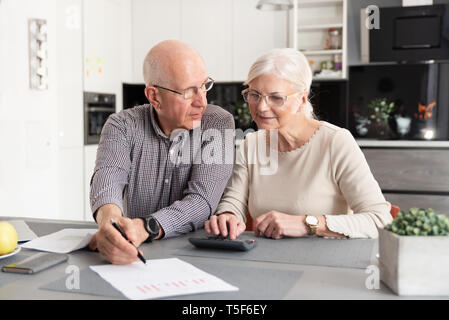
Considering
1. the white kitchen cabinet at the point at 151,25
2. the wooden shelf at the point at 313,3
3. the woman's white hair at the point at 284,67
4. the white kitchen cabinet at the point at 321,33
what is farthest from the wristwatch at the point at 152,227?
the white kitchen cabinet at the point at 151,25

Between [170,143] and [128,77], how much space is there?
3382 mm

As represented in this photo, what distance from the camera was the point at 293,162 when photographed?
1.80m

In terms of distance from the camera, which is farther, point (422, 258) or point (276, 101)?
point (276, 101)

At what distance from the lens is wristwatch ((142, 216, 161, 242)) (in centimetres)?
138

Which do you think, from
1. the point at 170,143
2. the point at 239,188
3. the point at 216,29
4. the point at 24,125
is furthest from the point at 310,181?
the point at 216,29

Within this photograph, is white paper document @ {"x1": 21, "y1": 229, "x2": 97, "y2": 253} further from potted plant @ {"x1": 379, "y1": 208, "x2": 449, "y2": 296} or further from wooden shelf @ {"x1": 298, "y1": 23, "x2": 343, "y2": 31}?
wooden shelf @ {"x1": 298, "y1": 23, "x2": 343, "y2": 31}

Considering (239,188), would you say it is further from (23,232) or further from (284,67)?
(23,232)

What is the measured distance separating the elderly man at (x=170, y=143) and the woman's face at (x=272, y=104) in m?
0.17

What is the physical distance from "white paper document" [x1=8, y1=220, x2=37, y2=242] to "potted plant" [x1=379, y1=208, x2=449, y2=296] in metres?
1.03

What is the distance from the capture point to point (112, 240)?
1169 mm

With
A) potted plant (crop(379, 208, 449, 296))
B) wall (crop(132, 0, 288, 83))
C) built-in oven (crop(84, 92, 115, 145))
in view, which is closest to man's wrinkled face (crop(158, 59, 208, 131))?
potted plant (crop(379, 208, 449, 296))

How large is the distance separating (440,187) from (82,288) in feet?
12.1

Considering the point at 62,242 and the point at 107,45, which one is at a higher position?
the point at 107,45

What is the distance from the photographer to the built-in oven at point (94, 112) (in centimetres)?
425
